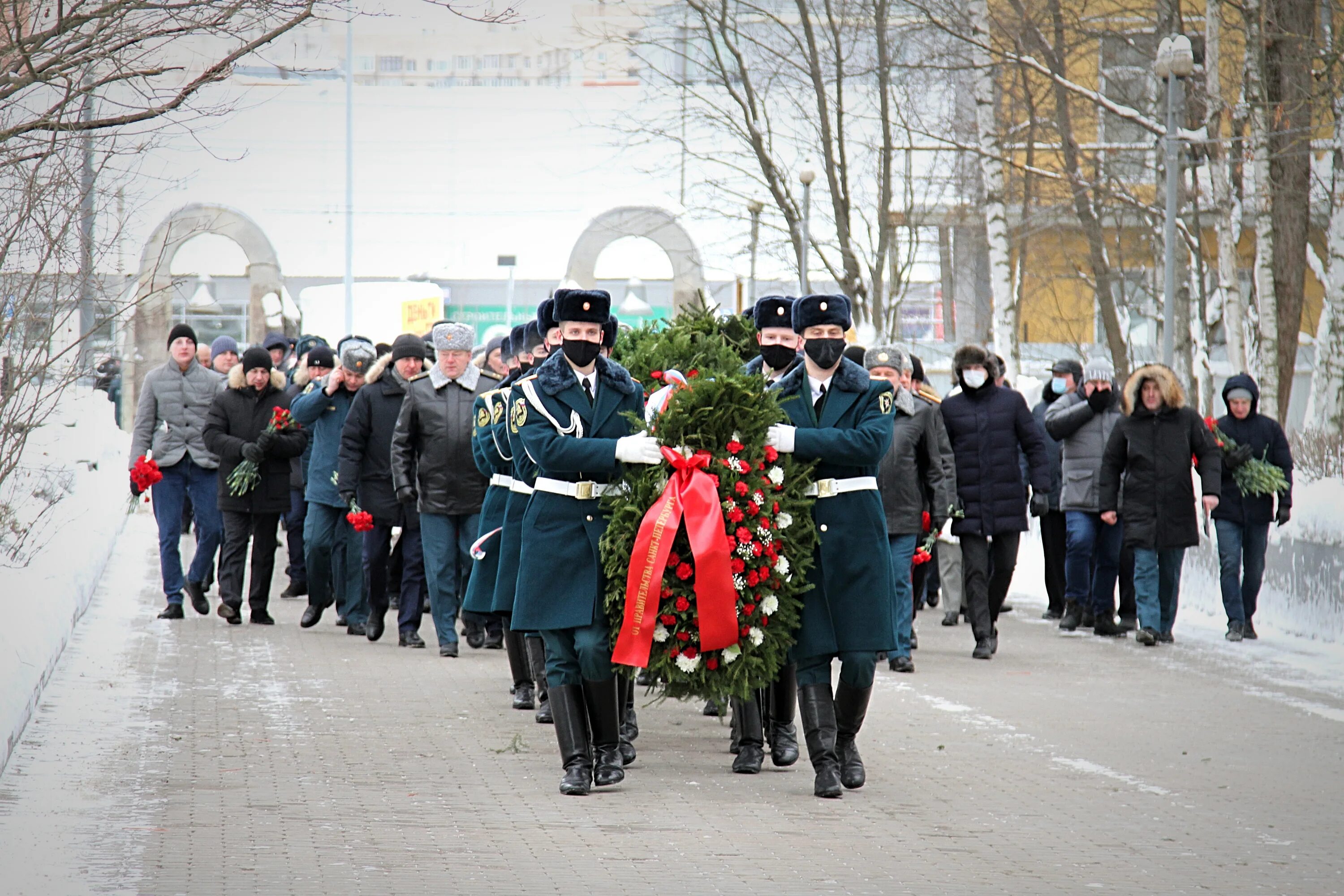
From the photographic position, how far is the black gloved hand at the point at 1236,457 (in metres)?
13.9

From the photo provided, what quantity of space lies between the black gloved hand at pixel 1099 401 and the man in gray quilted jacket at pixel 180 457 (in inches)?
276

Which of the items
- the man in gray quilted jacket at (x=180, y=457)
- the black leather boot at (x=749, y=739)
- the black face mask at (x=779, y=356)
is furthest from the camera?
the man in gray quilted jacket at (x=180, y=457)

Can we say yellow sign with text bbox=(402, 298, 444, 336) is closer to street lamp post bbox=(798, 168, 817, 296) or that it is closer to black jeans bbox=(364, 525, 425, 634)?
street lamp post bbox=(798, 168, 817, 296)

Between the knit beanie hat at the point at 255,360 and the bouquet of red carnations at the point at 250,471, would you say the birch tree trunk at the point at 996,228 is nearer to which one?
the knit beanie hat at the point at 255,360

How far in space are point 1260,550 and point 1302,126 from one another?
659 centimetres

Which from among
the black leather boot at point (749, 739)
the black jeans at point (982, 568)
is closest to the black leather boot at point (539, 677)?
the black leather boot at point (749, 739)

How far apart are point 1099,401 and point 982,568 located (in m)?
2.57

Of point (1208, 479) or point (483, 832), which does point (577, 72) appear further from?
point (483, 832)

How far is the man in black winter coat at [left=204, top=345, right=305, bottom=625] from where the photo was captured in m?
13.9

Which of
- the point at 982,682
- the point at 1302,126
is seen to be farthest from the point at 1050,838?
the point at 1302,126

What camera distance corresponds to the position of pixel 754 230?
34.8 metres

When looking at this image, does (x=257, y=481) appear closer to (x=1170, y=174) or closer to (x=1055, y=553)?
(x=1055, y=553)

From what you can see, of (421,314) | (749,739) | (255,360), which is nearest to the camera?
(749,739)

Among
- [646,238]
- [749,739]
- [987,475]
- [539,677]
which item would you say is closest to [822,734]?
[749,739]
